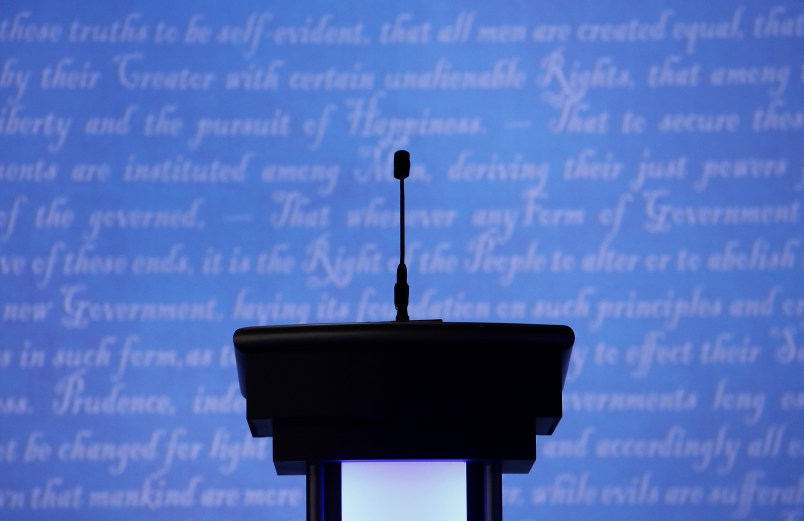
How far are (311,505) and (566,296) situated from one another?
7.51 ft

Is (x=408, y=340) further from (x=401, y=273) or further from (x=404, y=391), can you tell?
(x=401, y=273)

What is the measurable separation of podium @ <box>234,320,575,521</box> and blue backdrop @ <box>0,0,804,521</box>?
6.97 ft

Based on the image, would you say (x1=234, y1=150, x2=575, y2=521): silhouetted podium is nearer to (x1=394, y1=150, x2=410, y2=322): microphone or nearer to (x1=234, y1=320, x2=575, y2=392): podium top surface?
(x1=234, y1=320, x2=575, y2=392): podium top surface

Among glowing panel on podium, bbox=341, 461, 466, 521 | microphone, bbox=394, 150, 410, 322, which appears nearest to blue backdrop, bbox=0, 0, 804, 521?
microphone, bbox=394, 150, 410, 322

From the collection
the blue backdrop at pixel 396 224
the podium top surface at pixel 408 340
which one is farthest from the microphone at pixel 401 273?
the blue backdrop at pixel 396 224

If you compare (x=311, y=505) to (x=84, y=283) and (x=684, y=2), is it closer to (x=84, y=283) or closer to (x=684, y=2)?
(x=84, y=283)

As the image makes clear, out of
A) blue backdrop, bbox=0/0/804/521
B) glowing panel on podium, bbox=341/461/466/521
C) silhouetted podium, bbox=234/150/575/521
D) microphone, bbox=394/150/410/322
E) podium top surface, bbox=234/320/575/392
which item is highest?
blue backdrop, bbox=0/0/804/521

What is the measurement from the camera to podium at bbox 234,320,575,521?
1298mm

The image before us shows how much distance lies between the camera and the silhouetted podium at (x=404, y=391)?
4.26 ft

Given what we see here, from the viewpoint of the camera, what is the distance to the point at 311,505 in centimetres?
133

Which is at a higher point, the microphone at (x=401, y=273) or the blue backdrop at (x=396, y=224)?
the blue backdrop at (x=396, y=224)

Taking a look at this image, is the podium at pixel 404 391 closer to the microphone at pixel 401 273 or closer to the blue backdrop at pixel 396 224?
the microphone at pixel 401 273

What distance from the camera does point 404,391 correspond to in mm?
1302

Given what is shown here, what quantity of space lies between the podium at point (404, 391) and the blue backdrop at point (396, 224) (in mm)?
2125
